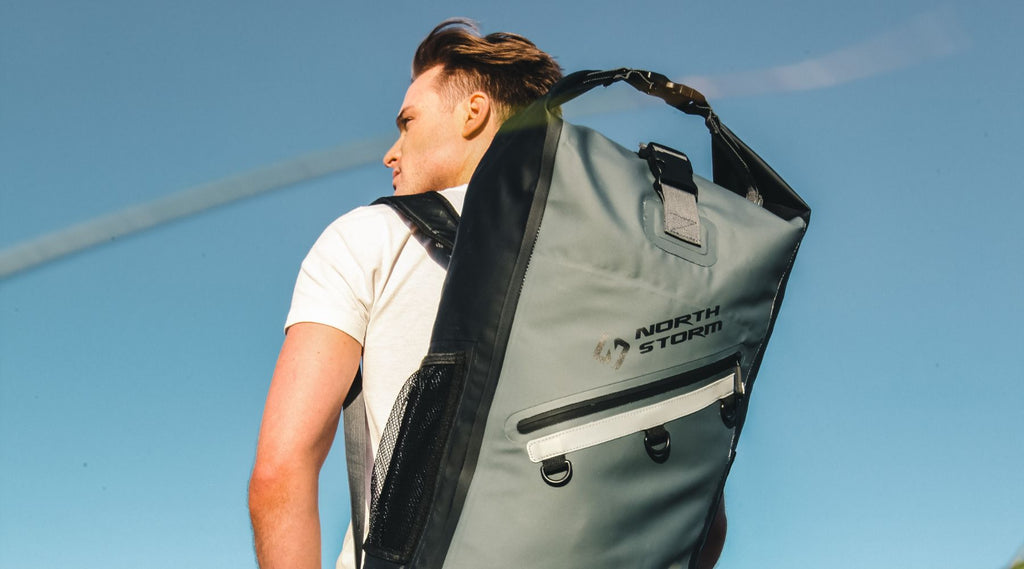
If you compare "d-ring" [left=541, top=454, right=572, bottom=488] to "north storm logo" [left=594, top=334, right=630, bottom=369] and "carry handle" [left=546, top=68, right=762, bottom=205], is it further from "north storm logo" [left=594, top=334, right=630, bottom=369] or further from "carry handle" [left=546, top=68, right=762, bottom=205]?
"carry handle" [left=546, top=68, right=762, bottom=205]

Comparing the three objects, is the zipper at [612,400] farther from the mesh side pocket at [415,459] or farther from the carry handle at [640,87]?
the carry handle at [640,87]

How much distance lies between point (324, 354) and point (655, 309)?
0.75 meters

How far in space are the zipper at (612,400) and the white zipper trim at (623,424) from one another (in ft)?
0.07

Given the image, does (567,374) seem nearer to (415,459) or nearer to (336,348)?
(415,459)

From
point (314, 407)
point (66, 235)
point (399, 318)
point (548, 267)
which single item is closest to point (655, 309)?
point (548, 267)

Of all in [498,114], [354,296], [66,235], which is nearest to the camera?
[66,235]

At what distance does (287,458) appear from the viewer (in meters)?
1.99

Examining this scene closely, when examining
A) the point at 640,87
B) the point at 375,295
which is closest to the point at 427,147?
the point at 375,295

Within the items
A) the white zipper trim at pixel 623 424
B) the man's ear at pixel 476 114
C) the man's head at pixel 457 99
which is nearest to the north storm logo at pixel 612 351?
the white zipper trim at pixel 623 424

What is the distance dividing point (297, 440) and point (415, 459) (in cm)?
32

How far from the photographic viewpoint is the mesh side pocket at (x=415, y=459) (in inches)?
70.3

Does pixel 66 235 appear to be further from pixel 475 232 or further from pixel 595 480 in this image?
pixel 595 480

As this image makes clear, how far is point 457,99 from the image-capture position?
2.74 meters

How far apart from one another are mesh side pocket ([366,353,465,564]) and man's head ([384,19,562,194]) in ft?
2.96
